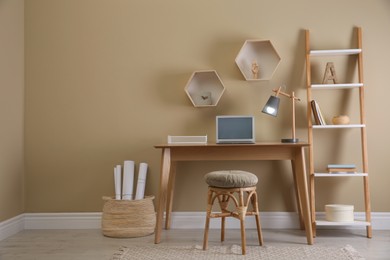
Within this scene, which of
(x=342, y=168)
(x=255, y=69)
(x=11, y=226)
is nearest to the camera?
(x=342, y=168)

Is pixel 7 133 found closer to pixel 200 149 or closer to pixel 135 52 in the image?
pixel 135 52

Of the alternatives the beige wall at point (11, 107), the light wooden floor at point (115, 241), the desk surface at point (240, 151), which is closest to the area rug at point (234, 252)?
the light wooden floor at point (115, 241)

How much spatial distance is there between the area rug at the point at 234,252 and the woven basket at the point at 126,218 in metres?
0.35

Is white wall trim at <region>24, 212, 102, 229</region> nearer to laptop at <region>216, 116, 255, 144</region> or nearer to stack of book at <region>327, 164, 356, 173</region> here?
laptop at <region>216, 116, 255, 144</region>

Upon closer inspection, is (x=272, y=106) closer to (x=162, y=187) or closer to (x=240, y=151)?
(x=240, y=151)

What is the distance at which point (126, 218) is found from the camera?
11.1ft

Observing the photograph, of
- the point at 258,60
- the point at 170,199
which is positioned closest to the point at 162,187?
the point at 170,199

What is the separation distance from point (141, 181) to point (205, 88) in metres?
0.98

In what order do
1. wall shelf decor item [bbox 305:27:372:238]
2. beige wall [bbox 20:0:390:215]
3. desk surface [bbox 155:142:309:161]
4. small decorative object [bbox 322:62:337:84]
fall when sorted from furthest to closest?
beige wall [bbox 20:0:390:215] < small decorative object [bbox 322:62:337:84] < wall shelf decor item [bbox 305:27:372:238] < desk surface [bbox 155:142:309:161]

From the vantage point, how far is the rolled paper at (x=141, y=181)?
3.60 m

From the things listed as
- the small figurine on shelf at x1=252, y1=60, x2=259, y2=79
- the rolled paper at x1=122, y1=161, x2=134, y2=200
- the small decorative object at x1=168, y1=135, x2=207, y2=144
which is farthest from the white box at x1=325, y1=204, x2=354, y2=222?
the rolled paper at x1=122, y1=161, x2=134, y2=200

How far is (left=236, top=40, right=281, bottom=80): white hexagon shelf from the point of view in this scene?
→ 12.1ft

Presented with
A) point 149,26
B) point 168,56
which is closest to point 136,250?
point 168,56

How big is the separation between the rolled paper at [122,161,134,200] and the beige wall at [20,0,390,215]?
5.4 inches
